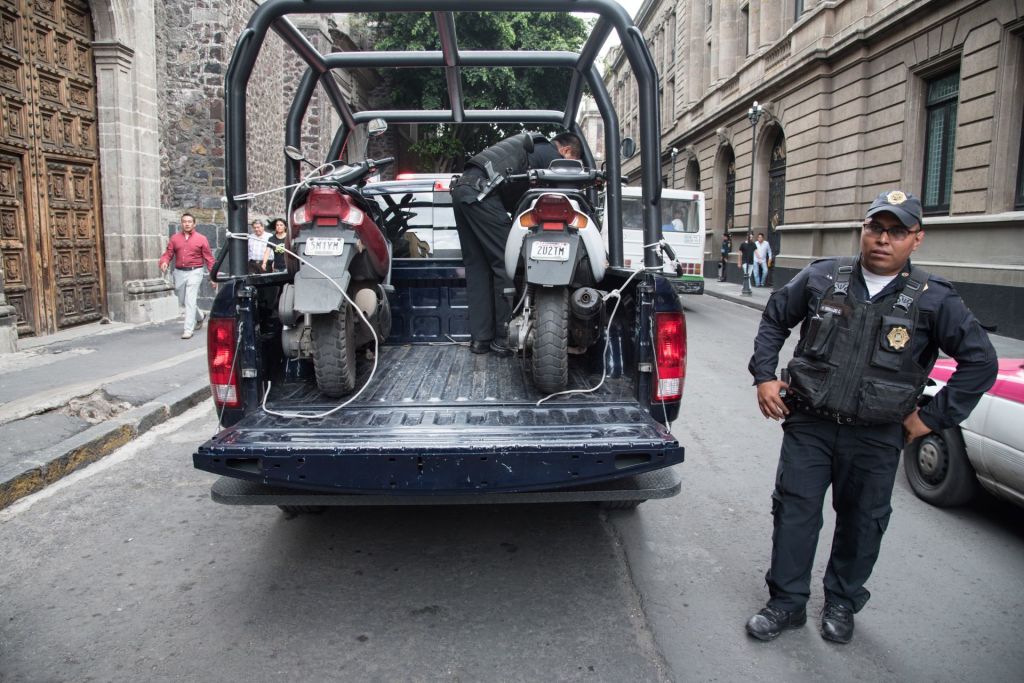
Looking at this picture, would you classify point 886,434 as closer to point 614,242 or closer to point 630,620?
point 630,620

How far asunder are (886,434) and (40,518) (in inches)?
178

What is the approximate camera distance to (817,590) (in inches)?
134

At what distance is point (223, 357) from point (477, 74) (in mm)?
18037

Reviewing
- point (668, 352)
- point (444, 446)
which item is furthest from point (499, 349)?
point (444, 446)

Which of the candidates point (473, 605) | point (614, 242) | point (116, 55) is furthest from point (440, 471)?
point (116, 55)

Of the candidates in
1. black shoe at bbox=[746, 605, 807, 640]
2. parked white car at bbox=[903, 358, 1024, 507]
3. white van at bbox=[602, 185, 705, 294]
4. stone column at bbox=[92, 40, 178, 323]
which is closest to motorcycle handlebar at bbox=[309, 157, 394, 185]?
black shoe at bbox=[746, 605, 807, 640]

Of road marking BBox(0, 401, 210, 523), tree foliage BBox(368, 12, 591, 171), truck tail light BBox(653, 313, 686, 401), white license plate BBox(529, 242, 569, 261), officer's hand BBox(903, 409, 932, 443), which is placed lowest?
road marking BBox(0, 401, 210, 523)

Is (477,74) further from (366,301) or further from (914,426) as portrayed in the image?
(914,426)

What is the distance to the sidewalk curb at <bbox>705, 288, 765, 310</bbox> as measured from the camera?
18.2m

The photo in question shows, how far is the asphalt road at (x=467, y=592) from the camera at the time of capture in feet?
8.99

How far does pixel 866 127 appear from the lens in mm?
18672

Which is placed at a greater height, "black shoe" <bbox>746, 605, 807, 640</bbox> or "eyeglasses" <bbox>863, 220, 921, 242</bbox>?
"eyeglasses" <bbox>863, 220, 921, 242</bbox>

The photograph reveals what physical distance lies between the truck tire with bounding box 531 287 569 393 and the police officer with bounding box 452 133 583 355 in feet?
2.73

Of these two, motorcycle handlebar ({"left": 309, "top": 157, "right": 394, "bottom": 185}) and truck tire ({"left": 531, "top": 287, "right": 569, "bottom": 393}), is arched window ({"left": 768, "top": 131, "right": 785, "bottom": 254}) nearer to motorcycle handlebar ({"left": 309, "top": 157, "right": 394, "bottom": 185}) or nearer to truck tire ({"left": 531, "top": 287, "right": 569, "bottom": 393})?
motorcycle handlebar ({"left": 309, "top": 157, "right": 394, "bottom": 185})
